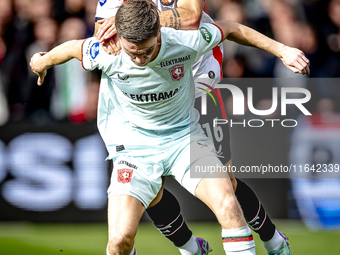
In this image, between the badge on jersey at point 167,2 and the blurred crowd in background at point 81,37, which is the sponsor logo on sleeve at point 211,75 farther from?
the blurred crowd in background at point 81,37

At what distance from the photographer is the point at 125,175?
3498mm

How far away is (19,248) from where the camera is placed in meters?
5.06

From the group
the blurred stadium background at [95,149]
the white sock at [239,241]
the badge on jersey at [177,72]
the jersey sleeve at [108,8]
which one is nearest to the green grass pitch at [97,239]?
the blurred stadium background at [95,149]

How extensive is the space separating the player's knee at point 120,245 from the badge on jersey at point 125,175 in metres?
0.43

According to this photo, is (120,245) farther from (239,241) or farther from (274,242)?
(274,242)

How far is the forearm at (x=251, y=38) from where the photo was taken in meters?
3.53

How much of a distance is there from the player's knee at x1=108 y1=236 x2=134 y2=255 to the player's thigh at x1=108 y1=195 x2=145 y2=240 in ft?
0.06

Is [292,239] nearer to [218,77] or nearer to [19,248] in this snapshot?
[218,77]

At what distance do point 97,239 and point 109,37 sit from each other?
2872mm

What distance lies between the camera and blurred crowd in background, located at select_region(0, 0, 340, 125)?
6129 millimetres

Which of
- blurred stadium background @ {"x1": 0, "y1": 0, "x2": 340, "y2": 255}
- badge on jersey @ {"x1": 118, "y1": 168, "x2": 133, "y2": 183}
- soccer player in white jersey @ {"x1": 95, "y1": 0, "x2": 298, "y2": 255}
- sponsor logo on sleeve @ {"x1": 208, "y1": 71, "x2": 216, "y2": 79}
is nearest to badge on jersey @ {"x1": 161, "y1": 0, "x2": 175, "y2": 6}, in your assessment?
soccer player in white jersey @ {"x1": 95, "y1": 0, "x2": 298, "y2": 255}

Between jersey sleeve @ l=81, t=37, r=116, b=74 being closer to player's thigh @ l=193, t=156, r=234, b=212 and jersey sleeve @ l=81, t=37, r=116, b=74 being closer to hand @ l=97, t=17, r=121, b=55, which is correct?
hand @ l=97, t=17, r=121, b=55

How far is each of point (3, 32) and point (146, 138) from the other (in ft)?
12.2

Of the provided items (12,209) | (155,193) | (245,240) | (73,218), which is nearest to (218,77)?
(155,193)
